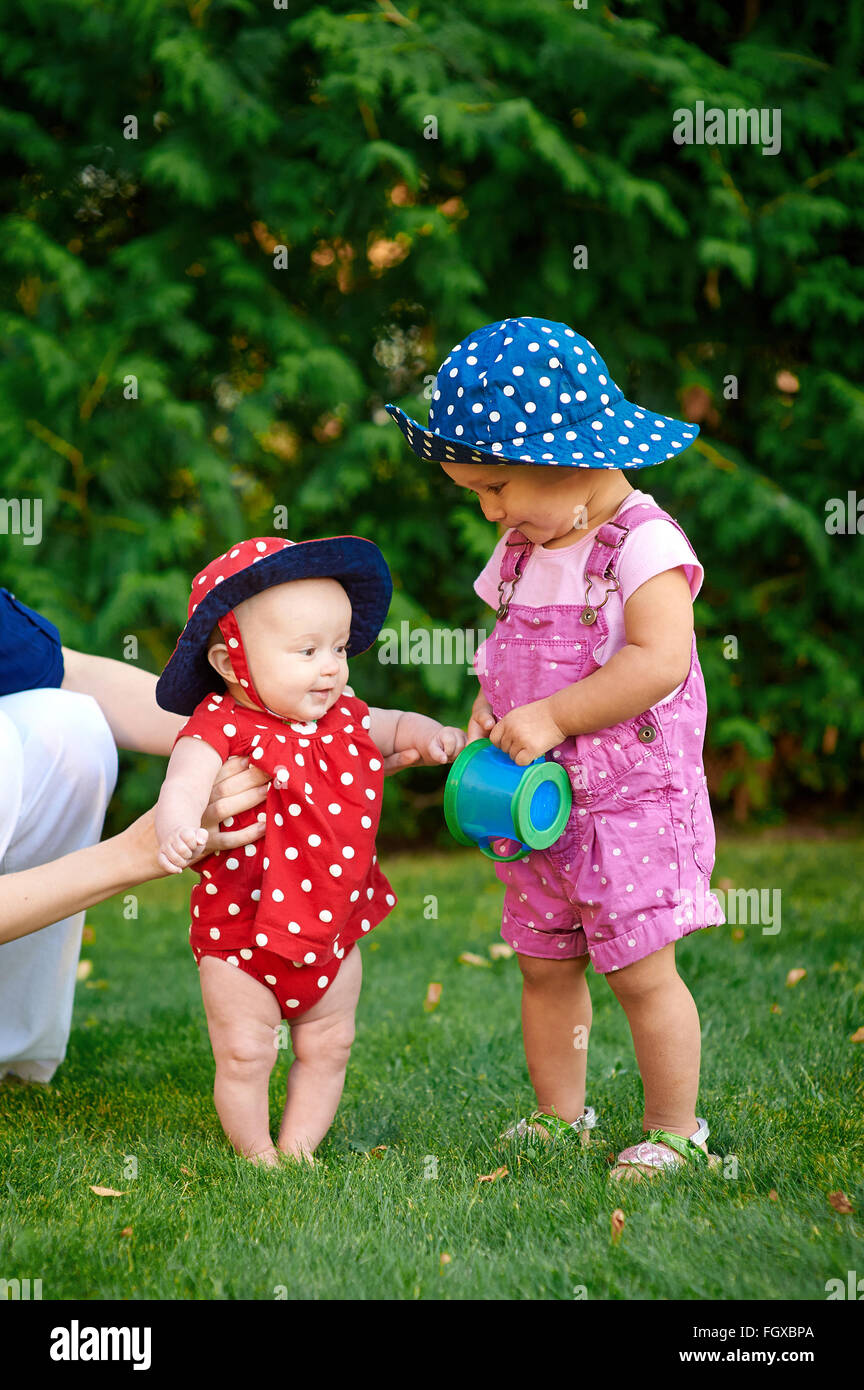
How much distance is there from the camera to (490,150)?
5.71 metres

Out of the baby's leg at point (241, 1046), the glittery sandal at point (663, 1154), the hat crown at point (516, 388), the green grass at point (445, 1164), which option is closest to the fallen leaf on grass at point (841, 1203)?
the green grass at point (445, 1164)

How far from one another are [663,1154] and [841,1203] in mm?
362

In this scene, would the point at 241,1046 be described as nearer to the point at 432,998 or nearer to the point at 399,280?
the point at 432,998

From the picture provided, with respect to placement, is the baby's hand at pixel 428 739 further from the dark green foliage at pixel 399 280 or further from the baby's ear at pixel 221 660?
the dark green foliage at pixel 399 280

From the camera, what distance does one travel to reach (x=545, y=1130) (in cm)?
271

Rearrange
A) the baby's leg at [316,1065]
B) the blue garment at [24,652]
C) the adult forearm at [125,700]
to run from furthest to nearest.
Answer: the adult forearm at [125,700]
the blue garment at [24,652]
the baby's leg at [316,1065]

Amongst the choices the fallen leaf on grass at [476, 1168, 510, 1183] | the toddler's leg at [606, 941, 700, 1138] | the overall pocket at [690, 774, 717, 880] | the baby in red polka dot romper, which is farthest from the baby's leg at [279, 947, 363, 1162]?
the overall pocket at [690, 774, 717, 880]

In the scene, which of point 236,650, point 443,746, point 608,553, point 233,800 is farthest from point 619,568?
point 233,800

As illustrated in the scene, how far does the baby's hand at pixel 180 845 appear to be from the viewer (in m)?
2.25

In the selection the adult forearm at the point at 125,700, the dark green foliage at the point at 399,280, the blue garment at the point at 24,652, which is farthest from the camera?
the dark green foliage at the point at 399,280

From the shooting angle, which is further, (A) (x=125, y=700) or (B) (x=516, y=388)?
(A) (x=125, y=700)

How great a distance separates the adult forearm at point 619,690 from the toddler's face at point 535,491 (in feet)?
0.99

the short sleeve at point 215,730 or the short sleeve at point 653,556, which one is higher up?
the short sleeve at point 653,556

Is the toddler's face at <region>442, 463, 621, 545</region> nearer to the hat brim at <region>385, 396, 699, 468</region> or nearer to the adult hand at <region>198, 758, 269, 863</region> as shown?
the hat brim at <region>385, 396, 699, 468</region>
